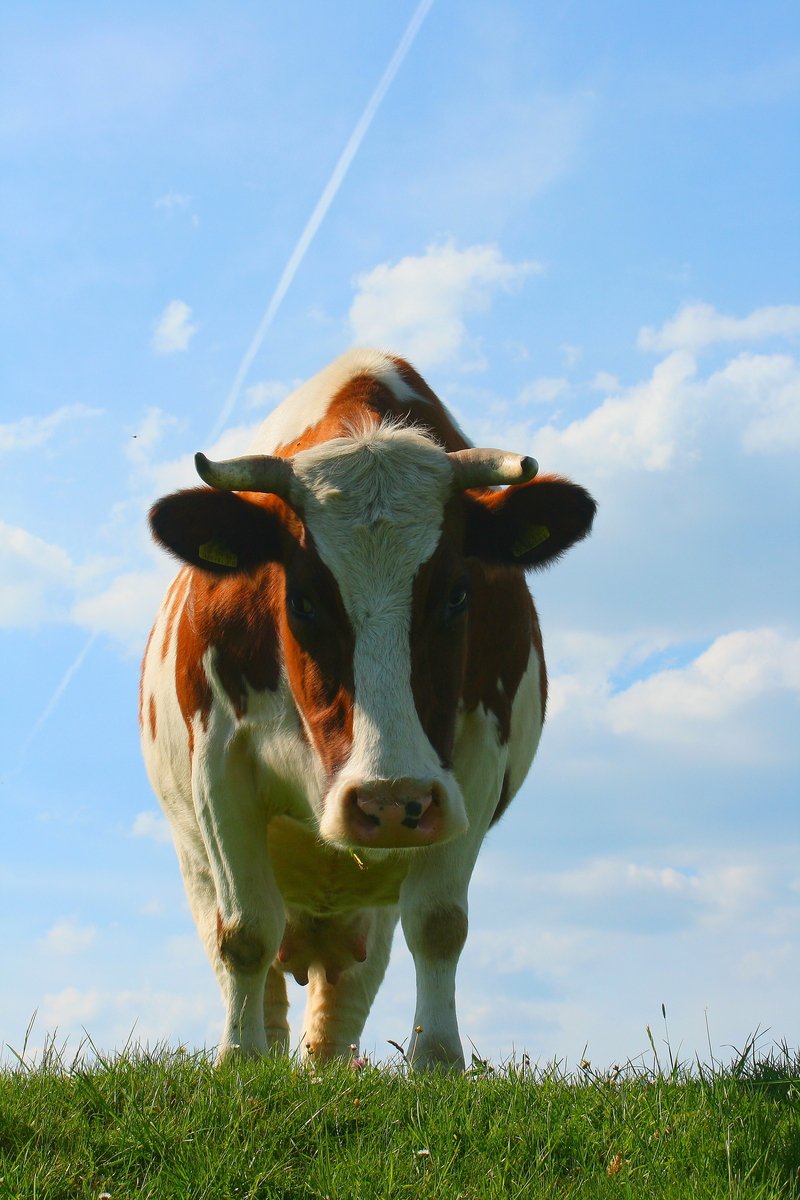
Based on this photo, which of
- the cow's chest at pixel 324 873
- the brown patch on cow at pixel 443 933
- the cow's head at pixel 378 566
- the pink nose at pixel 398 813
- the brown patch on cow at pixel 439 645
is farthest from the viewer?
the cow's chest at pixel 324 873

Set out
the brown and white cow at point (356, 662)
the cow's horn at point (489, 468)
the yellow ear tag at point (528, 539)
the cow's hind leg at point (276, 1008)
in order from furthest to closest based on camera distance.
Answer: the cow's hind leg at point (276, 1008)
the yellow ear tag at point (528, 539)
the cow's horn at point (489, 468)
the brown and white cow at point (356, 662)

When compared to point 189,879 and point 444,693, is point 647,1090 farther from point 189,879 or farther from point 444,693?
point 189,879

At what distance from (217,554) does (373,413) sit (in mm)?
1205

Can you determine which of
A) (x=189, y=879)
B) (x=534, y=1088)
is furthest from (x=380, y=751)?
(x=189, y=879)

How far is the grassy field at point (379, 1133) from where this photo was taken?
4.98 metres

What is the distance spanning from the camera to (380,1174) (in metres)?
4.96

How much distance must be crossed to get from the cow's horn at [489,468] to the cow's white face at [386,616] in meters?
0.10

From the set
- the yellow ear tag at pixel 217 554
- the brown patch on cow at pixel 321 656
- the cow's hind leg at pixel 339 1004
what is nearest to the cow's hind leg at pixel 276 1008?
the cow's hind leg at pixel 339 1004

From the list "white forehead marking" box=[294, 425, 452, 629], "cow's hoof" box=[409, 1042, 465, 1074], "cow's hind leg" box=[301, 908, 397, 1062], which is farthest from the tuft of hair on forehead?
"cow's hind leg" box=[301, 908, 397, 1062]

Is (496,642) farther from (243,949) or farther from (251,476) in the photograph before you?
(243,949)

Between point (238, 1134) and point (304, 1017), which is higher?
point (304, 1017)

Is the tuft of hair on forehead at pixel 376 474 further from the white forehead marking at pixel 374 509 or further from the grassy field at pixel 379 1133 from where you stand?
the grassy field at pixel 379 1133

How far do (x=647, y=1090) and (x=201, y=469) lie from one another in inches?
145

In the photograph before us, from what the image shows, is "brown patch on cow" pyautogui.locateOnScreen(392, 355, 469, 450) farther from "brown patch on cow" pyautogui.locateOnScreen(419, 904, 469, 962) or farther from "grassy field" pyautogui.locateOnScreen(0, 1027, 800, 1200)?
"grassy field" pyautogui.locateOnScreen(0, 1027, 800, 1200)
